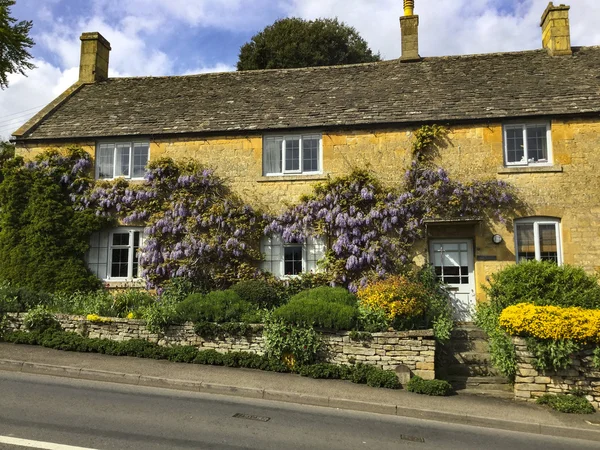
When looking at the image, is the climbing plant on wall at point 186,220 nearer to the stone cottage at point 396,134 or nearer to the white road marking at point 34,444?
the stone cottage at point 396,134

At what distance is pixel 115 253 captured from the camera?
14.9 metres

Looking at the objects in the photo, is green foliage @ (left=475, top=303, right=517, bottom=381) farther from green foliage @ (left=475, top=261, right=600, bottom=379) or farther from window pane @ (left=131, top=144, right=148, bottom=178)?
window pane @ (left=131, top=144, right=148, bottom=178)

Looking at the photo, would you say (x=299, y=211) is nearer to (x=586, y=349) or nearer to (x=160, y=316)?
(x=160, y=316)

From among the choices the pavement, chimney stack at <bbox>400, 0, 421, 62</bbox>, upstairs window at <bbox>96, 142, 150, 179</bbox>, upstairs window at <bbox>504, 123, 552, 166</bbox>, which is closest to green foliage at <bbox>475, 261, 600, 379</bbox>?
the pavement

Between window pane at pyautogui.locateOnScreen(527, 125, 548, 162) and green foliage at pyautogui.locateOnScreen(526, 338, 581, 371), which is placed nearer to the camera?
green foliage at pyautogui.locateOnScreen(526, 338, 581, 371)

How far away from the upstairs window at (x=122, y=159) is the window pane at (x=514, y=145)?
1088 cm

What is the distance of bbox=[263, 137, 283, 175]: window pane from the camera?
48.5 feet

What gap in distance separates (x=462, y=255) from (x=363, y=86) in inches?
260

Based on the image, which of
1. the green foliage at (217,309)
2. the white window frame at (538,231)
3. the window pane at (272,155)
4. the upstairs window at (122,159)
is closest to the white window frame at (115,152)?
the upstairs window at (122,159)

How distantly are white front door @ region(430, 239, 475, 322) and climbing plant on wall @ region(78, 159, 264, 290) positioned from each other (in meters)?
5.16

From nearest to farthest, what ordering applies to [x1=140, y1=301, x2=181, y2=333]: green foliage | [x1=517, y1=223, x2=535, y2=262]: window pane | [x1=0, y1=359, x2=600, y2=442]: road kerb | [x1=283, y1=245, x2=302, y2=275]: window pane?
[x1=0, y1=359, x2=600, y2=442]: road kerb → [x1=140, y1=301, x2=181, y2=333]: green foliage → [x1=517, y1=223, x2=535, y2=262]: window pane → [x1=283, y1=245, x2=302, y2=275]: window pane

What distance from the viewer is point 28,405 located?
7090mm

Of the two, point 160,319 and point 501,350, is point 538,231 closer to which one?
point 501,350

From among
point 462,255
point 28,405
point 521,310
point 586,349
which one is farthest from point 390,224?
point 28,405
